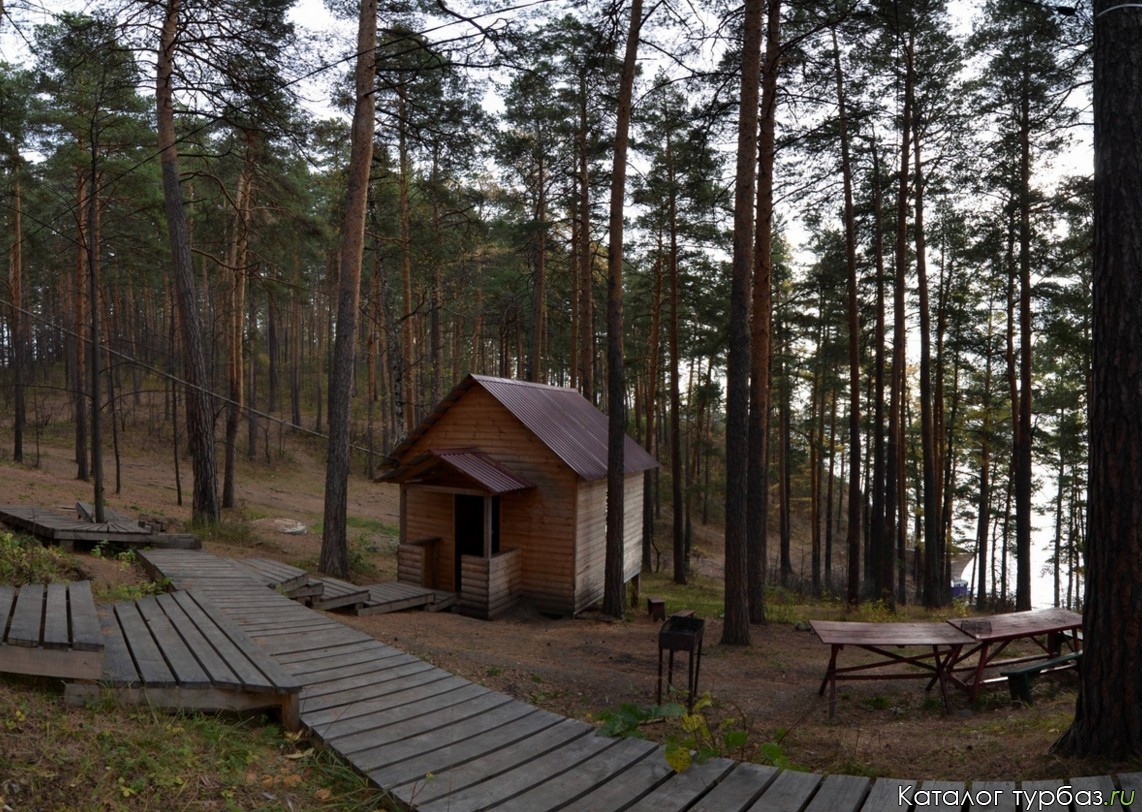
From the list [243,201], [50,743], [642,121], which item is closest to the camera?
[50,743]

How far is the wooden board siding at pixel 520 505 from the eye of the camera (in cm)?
1216

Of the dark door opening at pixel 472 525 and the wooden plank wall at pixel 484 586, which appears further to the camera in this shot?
the dark door opening at pixel 472 525

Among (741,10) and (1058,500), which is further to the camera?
(1058,500)

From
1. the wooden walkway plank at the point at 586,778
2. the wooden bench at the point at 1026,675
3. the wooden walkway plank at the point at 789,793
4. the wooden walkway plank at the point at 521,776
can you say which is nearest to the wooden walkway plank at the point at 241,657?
the wooden walkway plank at the point at 521,776

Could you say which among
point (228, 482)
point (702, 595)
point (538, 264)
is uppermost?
point (538, 264)

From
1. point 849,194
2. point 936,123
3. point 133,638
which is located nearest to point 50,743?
point 133,638

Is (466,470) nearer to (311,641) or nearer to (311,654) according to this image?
(311,641)

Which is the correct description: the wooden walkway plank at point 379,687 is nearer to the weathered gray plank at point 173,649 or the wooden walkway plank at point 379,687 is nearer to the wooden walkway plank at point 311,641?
the weathered gray plank at point 173,649

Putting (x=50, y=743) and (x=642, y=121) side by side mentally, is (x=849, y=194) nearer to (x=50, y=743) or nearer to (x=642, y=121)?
(x=642, y=121)

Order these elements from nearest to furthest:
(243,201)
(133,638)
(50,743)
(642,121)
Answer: (50,743) → (133,638) → (642,121) → (243,201)

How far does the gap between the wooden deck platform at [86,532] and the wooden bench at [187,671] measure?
183 inches

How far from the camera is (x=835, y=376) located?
25.0 meters

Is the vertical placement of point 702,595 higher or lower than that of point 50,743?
lower

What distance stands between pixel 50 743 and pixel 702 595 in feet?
52.0
